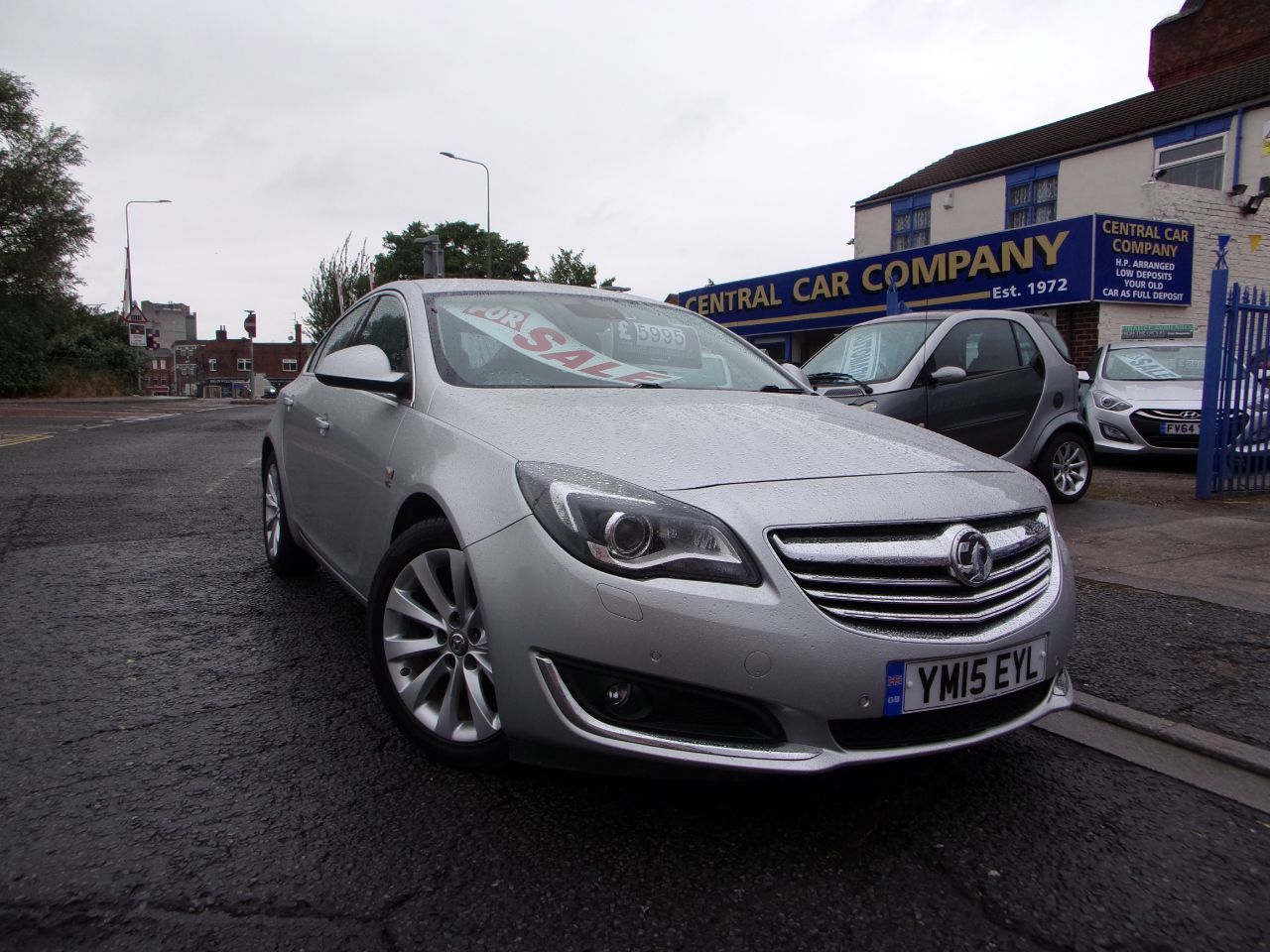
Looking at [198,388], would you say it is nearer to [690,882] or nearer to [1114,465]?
[1114,465]

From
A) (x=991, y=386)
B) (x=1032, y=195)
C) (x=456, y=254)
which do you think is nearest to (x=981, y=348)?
(x=991, y=386)

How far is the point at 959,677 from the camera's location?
7.47 ft

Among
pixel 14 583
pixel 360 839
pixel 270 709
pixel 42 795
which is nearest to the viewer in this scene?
pixel 360 839

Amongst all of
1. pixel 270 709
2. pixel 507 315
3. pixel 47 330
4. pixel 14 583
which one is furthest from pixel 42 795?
pixel 47 330

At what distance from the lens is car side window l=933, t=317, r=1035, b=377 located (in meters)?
8.10

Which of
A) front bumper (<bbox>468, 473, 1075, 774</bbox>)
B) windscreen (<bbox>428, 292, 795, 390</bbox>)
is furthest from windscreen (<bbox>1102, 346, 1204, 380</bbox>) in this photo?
front bumper (<bbox>468, 473, 1075, 774</bbox>)

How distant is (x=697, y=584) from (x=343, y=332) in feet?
10.6

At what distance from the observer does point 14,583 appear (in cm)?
487

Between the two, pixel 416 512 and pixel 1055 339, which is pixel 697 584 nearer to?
pixel 416 512

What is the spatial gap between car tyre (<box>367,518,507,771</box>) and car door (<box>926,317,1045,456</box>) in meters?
5.94

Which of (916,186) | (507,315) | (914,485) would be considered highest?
(916,186)

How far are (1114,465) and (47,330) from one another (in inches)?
1555

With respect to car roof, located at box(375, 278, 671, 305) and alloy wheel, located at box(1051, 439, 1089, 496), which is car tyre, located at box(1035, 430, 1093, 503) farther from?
car roof, located at box(375, 278, 671, 305)

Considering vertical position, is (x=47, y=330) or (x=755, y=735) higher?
(x=47, y=330)
